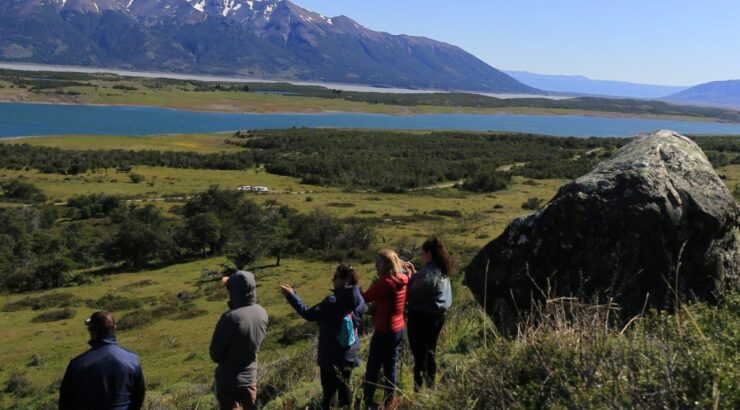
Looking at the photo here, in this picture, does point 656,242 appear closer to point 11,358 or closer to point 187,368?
point 187,368

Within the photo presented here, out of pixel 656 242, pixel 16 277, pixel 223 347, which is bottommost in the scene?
pixel 16 277

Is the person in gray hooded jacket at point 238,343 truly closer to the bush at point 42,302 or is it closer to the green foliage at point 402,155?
the bush at point 42,302

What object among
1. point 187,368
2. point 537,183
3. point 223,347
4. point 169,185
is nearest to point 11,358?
point 187,368

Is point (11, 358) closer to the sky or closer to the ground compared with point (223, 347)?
closer to the ground

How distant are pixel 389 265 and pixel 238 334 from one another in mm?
1458

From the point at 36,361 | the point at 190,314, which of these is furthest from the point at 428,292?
the point at 190,314

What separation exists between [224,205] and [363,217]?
9899 mm

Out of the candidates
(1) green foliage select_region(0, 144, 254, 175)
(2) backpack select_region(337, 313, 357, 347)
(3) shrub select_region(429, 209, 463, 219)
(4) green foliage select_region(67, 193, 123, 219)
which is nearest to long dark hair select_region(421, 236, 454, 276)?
(2) backpack select_region(337, 313, 357, 347)

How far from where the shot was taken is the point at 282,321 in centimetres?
2147

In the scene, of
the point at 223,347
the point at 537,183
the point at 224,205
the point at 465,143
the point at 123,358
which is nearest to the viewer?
the point at 123,358

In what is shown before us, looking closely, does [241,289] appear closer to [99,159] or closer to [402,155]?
[99,159]

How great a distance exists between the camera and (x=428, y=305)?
17.9 ft

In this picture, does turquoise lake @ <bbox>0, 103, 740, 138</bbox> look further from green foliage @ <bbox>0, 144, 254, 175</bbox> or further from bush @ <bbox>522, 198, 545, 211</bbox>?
bush @ <bbox>522, 198, 545, 211</bbox>

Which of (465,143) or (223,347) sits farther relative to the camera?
(465,143)
